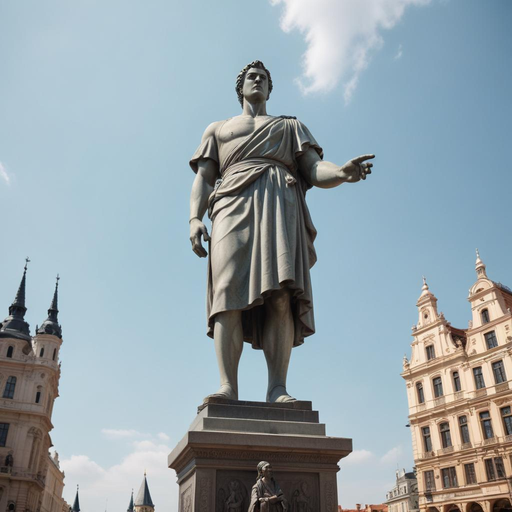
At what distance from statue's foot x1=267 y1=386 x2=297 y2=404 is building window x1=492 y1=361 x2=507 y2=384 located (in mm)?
32795

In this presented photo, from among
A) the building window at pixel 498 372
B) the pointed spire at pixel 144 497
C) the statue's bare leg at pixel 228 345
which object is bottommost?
the statue's bare leg at pixel 228 345

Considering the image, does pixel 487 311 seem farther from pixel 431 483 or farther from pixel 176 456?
pixel 176 456

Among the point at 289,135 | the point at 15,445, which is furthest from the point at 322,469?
the point at 15,445

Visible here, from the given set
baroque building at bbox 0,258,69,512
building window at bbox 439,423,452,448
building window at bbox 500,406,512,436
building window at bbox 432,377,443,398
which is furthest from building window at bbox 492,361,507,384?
baroque building at bbox 0,258,69,512

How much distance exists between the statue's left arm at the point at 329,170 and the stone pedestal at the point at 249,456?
7.32 ft

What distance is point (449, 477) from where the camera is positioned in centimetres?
3484

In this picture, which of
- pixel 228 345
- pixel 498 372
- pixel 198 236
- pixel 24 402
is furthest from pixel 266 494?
pixel 24 402

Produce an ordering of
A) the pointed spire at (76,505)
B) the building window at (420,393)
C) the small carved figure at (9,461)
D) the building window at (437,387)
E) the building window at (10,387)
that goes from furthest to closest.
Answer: the pointed spire at (76,505)
the building window at (10,387)
the small carved figure at (9,461)
the building window at (420,393)
the building window at (437,387)

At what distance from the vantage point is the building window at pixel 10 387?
5038 centimetres

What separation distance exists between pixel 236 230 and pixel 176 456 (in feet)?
6.61

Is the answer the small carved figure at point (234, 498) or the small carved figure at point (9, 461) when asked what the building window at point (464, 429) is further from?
the small carved figure at point (9, 461)

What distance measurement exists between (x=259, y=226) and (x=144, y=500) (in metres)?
127

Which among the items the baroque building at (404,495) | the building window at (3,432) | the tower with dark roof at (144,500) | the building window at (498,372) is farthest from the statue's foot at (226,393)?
the tower with dark roof at (144,500)

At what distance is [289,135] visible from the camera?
5461 mm
